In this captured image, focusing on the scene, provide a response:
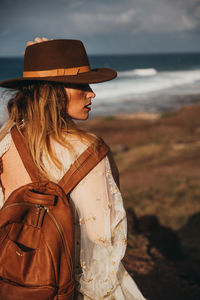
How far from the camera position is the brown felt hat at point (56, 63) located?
145 cm

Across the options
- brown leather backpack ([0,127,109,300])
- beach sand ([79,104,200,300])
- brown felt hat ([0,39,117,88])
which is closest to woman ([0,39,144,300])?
brown felt hat ([0,39,117,88])

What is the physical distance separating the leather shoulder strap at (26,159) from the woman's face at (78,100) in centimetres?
27

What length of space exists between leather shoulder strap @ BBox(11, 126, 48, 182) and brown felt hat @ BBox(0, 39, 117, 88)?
0.28 m

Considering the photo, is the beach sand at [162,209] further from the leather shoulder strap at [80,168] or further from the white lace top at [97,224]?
the leather shoulder strap at [80,168]

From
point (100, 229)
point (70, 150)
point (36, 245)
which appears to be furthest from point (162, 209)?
point (36, 245)

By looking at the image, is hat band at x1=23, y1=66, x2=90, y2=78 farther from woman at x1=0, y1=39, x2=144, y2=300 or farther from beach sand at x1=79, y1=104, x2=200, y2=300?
beach sand at x1=79, y1=104, x2=200, y2=300

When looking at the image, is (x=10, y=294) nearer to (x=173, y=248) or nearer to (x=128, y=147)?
(x=173, y=248)

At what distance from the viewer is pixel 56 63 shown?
4.79 ft

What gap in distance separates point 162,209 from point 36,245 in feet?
16.3

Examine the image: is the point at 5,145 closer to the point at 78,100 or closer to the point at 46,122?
the point at 46,122

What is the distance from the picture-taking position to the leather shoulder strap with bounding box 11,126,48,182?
1.37 metres

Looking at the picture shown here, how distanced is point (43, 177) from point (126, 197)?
5.25 metres

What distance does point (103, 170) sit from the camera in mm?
1443

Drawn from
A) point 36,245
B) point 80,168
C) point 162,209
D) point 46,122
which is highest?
point 46,122
